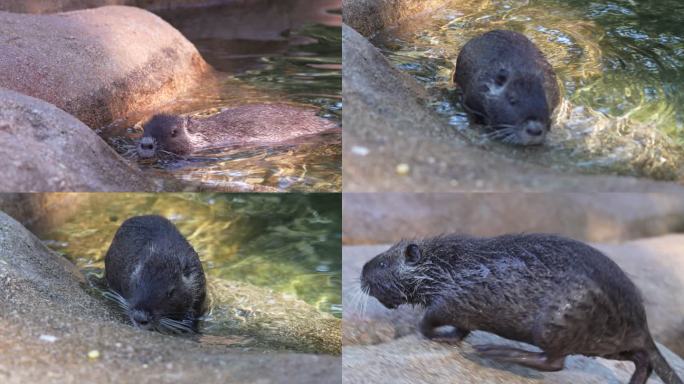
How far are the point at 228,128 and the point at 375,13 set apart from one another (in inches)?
56.4

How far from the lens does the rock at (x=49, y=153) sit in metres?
3.80

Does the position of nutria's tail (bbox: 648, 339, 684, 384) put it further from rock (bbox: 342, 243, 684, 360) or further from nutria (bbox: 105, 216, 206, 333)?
nutria (bbox: 105, 216, 206, 333)

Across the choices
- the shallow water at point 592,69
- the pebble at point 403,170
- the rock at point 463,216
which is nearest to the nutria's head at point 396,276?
the shallow water at point 592,69

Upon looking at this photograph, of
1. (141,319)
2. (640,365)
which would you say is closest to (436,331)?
(640,365)

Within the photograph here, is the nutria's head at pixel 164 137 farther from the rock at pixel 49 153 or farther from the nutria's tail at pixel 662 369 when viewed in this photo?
the nutria's tail at pixel 662 369

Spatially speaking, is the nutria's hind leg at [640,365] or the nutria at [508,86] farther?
the nutria at [508,86]

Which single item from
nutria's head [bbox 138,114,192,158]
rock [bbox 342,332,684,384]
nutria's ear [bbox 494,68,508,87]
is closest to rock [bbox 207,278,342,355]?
rock [bbox 342,332,684,384]

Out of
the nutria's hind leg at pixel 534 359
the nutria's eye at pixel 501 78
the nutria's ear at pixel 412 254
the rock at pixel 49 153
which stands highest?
the nutria's eye at pixel 501 78

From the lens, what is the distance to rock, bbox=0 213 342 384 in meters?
2.85

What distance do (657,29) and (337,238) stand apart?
3.02 m

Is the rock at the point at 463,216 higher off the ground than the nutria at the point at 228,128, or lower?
lower

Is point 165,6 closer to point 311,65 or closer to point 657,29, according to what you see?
point 311,65

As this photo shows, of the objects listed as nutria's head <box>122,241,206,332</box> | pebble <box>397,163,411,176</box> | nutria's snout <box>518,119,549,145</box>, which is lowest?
nutria's head <box>122,241,206,332</box>

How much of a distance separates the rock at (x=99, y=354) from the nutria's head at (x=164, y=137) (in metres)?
1.41
